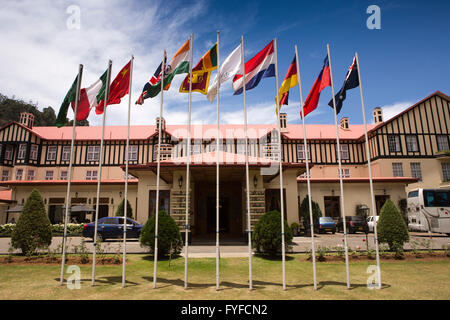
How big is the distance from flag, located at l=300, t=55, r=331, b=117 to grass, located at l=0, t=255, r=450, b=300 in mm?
5294

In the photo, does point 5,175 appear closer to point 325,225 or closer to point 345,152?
point 325,225

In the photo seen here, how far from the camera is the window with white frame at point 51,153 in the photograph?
36062mm

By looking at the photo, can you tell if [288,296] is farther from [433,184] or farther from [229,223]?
[433,184]

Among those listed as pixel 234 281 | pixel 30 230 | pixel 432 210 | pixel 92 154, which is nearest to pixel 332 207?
pixel 432 210

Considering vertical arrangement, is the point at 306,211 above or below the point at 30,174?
below

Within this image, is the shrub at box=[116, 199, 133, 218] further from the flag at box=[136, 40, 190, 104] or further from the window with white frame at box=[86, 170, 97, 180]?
the flag at box=[136, 40, 190, 104]

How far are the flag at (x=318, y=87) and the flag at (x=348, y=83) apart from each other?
22.3 inches

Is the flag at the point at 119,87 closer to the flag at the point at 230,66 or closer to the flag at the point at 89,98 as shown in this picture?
the flag at the point at 89,98

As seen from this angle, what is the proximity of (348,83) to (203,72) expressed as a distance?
4.68 meters

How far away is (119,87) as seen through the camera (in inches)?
357

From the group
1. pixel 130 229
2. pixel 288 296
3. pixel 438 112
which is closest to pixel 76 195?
pixel 130 229

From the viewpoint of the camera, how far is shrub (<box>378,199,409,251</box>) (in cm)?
1087

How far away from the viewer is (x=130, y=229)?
17.9 meters

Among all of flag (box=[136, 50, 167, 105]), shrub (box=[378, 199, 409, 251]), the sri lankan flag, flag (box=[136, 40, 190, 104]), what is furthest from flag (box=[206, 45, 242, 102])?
shrub (box=[378, 199, 409, 251])
